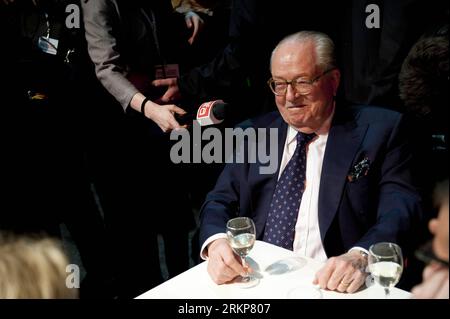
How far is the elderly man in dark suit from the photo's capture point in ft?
6.24

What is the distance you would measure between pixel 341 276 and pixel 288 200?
0.55 meters

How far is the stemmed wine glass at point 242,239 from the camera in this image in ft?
5.11

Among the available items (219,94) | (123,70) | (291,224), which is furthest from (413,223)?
(123,70)

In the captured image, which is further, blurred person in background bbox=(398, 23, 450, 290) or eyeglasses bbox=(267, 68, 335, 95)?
eyeglasses bbox=(267, 68, 335, 95)

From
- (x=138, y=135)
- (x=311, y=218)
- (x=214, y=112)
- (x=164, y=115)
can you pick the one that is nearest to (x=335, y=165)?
(x=311, y=218)

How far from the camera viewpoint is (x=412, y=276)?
1.98 meters

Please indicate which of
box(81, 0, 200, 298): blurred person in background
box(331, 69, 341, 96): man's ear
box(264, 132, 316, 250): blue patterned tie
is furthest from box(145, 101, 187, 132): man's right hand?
box(331, 69, 341, 96): man's ear

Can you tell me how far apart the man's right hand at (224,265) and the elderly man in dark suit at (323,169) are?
7.9 inches

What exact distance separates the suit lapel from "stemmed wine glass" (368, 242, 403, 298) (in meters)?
0.49

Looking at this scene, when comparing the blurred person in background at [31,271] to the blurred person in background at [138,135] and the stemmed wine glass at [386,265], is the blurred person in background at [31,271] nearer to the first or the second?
A: the stemmed wine glass at [386,265]

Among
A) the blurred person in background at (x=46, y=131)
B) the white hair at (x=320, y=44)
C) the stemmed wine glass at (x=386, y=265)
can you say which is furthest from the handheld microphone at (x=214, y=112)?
the stemmed wine glass at (x=386, y=265)

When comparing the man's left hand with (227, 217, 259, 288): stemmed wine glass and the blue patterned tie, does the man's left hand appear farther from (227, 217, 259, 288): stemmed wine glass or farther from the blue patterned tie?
the blue patterned tie

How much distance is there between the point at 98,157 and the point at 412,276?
1764mm

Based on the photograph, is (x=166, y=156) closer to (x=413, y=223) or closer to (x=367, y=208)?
(x=367, y=208)
